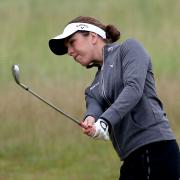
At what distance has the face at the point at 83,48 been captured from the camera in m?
4.26

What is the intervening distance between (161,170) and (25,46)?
9519 mm

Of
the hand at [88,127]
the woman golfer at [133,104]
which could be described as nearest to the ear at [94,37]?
the woman golfer at [133,104]

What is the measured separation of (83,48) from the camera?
426cm

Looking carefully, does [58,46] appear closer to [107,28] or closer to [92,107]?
[107,28]

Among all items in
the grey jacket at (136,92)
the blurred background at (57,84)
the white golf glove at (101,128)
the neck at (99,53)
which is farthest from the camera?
the blurred background at (57,84)

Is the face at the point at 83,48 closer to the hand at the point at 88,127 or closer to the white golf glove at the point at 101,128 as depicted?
the hand at the point at 88,127

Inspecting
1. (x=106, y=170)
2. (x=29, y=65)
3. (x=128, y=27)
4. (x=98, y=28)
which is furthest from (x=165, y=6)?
(x=98, y=28)

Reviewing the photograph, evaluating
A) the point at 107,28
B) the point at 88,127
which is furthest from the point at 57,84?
the point at 88,127

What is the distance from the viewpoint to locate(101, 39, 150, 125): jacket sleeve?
3.96m

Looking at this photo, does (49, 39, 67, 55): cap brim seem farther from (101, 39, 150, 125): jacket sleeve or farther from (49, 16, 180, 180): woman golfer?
(101, 39, 150, 125): jacket sleeve

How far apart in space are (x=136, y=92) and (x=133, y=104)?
0.20ft

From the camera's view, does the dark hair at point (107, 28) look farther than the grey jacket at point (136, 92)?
Yes

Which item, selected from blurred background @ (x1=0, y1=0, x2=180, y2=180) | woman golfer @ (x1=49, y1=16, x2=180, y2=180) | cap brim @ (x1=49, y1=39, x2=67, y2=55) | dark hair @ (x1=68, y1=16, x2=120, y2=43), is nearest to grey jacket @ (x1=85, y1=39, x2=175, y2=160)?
woman golfer @ (x1=49, y1=16, x2=180, y2=180)

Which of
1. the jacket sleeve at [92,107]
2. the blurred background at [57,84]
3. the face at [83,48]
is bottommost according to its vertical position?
the blurred background at [57,84]
